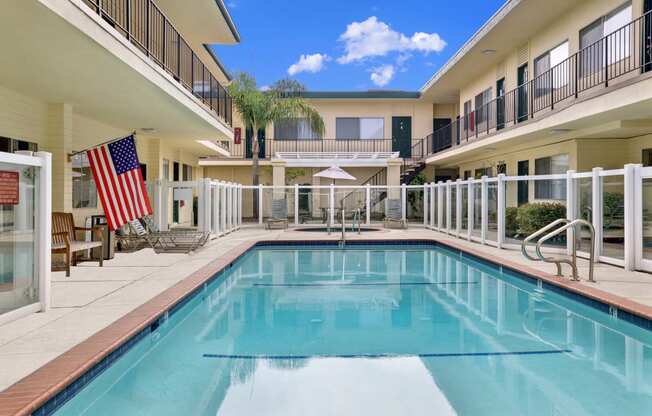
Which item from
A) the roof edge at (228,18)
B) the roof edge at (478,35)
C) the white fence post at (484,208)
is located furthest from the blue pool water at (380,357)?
the roof edge at (478,35)

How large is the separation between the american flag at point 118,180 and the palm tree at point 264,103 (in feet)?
42.6

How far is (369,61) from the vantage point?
8319cm

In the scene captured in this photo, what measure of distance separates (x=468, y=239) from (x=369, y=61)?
237ft

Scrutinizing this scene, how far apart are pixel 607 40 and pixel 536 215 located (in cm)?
420

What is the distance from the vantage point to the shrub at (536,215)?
1227cm

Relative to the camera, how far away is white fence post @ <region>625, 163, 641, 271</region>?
8773 millimetres

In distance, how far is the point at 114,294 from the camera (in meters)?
6.68

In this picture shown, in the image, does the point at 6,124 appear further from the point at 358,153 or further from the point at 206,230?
the point at 358,153

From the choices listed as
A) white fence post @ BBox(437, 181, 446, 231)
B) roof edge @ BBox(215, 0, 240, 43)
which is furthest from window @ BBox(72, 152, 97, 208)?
white fence post @ BBox(437, 181, 446, 231)

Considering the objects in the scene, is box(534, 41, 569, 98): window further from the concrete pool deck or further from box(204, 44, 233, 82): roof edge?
box(204, 44, 233, 82): roof edge

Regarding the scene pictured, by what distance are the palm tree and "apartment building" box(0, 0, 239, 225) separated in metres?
4.32

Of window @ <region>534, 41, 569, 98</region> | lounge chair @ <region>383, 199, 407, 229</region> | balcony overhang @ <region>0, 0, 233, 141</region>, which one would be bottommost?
lounge chair @ <region>383, 199, 407, 229</region>

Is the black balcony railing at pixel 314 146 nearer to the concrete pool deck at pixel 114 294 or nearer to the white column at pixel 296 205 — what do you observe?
the white column at pixel 296 205

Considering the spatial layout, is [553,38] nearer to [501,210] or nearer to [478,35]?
[478,35]
